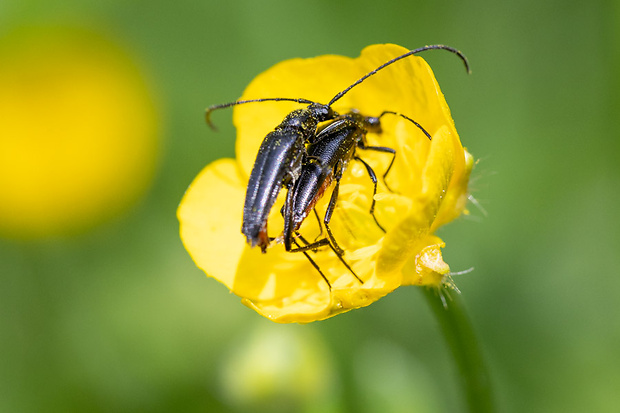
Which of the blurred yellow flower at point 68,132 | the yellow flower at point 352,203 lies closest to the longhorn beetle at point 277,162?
the yellow flower at point 352,203

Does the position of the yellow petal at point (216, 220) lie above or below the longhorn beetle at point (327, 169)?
below

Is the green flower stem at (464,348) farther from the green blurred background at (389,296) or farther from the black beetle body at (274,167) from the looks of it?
the green blurred background at (389,296)

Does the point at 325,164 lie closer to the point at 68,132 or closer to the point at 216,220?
the point at 216,220

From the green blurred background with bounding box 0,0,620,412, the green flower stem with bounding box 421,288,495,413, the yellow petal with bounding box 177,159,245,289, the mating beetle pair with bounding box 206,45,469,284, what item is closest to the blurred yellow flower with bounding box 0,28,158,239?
the green blurred background with bounding box 0,0,620,412

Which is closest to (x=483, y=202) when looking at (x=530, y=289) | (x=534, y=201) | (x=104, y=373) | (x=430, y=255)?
(x=534, y=201)

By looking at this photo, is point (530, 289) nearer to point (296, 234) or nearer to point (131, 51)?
point (296, 234)

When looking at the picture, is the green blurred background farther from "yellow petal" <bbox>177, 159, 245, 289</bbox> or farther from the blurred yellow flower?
"yellow petal" <bbox>177, 159, 245, 289</bbox>
